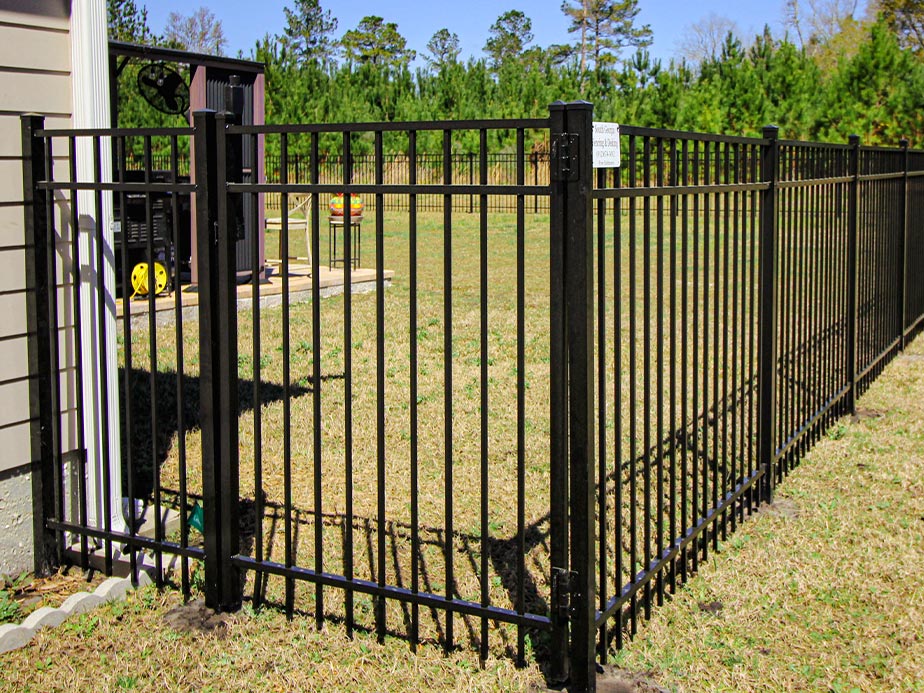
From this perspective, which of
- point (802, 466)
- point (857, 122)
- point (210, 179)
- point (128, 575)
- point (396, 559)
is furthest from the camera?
point (857, 122)

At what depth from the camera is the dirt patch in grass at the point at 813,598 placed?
11.6 feet

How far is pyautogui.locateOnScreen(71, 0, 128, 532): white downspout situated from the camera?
443cm

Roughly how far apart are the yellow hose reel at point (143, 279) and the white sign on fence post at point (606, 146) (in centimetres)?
821

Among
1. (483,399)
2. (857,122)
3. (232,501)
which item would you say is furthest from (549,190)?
(857,122)

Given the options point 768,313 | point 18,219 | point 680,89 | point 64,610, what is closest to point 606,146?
point 768,313

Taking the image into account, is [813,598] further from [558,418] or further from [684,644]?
[558,418]

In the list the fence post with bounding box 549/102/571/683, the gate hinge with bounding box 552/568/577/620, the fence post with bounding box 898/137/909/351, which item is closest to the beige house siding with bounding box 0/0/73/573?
the fence post with bounding box 549/102/571/683

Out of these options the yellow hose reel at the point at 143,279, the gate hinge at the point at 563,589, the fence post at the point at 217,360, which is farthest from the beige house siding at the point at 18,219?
the yellow hose reel at the point at 143,279

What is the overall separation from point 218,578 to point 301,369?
16.7 feet

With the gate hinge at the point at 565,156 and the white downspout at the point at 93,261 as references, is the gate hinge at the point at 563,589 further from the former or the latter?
the white downspout at the point at 93,261

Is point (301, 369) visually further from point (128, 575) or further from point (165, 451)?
point (128, 575)

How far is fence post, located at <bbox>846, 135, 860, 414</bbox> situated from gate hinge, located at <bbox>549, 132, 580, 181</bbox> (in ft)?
14.3

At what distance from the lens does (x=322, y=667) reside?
3.52m

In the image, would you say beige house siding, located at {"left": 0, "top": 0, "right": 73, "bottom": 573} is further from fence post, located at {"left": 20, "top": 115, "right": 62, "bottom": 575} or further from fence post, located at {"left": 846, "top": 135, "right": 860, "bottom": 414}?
fence post, located at {"left": 846, "top": 135, "right": 860, "bottom": 414}
